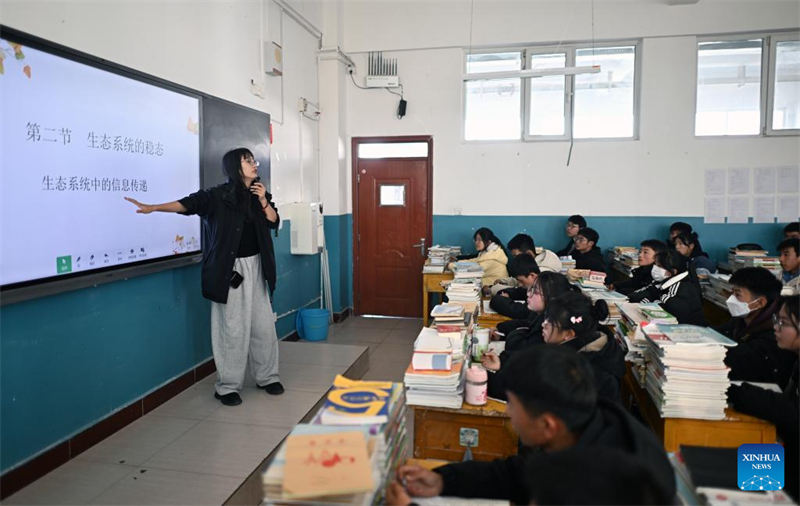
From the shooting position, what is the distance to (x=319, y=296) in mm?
6121

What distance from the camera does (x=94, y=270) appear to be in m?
2.69

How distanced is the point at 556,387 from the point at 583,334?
39.7 inches

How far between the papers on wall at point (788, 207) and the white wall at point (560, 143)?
39 cm

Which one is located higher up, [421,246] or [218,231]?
[218,231]

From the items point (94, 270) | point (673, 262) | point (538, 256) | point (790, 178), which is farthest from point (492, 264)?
point (790, 178)

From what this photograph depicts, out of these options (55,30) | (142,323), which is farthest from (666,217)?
(55,30)

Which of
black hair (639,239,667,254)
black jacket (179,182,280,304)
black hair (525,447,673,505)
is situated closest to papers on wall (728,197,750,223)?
black hair (639,239,667,254)

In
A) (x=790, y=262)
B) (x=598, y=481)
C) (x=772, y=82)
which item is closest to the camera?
(x=598, y=481)

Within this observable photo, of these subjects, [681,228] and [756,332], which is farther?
[681,228]

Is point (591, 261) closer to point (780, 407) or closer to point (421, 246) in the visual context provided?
point (421, 246)

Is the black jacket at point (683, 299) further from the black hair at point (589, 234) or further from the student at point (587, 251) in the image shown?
the black hair at point (589, 234)

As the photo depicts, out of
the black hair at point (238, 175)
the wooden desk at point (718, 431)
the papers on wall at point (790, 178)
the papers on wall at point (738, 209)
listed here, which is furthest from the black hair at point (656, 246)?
the black hair at point (238, 175)

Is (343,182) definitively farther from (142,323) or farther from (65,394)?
(65,394)

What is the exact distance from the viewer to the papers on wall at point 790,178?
570cm
